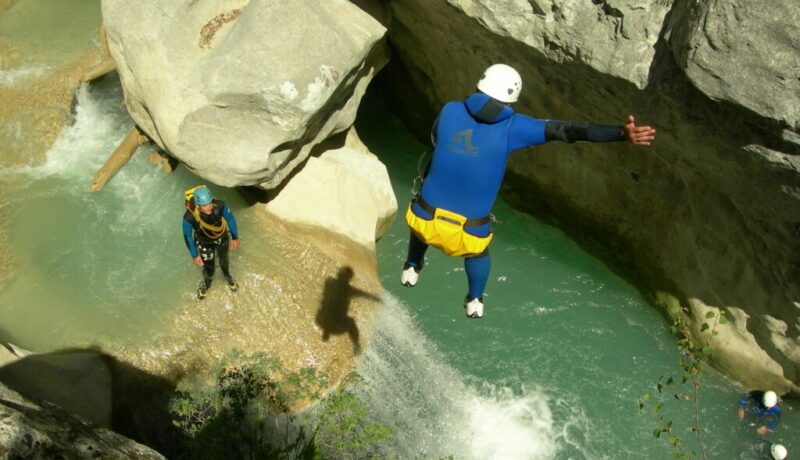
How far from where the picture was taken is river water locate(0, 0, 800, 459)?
7359mm

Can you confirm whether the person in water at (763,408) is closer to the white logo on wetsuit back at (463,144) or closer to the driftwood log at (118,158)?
the white logo on wetsuit back at (463,144)

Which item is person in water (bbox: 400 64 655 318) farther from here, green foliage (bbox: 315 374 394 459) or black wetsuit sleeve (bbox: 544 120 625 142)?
green foliage (bbox: 315 374 394 459)

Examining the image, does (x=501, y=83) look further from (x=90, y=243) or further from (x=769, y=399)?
(x=90, y=243)

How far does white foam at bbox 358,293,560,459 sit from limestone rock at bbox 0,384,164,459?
397cm

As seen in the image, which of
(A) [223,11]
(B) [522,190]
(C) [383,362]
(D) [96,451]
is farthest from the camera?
(B) [522,190]

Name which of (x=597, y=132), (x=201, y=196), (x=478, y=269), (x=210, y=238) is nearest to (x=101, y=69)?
(x=210, y=238)

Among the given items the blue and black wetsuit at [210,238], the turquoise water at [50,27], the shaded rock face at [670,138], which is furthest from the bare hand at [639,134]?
the turquoise water at [50,27]

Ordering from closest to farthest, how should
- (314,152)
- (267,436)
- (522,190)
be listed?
(267,436) < (314,152) < (522,190)

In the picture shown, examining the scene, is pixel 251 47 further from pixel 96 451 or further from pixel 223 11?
pixel 96 451

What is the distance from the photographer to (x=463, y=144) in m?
4.40

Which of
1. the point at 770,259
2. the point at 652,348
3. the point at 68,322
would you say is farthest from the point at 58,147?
the point at 770,259

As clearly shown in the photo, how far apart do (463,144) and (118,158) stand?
5.66 meters

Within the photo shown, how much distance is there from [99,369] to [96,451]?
3.66 meters

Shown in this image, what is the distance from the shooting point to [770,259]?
21.6ft
